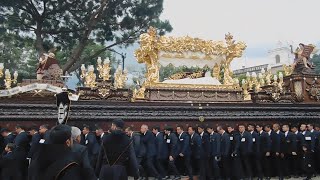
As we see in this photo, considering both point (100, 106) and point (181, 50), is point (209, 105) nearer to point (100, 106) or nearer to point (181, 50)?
point (181, 50)

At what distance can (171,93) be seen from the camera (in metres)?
14.4

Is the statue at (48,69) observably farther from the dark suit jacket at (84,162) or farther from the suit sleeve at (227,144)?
the dark suit jacket at (84,162)

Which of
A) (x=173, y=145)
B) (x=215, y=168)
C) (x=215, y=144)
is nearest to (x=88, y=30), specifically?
(x=173, y=145)

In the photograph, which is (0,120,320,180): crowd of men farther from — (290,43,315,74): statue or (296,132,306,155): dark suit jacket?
(290,43,315,74): statue

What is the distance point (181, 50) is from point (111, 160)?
30.1 feet

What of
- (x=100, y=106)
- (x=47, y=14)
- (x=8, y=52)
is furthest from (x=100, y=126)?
(x=8, y=52)

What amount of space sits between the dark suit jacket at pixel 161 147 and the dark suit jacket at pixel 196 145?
905 mm

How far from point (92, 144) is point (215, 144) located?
400 centimetres

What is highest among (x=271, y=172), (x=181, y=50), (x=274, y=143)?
(x=181, y=50)

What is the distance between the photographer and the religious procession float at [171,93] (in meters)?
12.5

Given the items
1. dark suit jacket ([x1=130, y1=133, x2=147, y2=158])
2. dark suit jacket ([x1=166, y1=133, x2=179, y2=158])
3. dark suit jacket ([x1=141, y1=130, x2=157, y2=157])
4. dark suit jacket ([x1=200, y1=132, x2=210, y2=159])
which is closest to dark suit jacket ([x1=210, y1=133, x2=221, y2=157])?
dark suit jacket ([x1=200, y1=132, x2=210, y2=159])

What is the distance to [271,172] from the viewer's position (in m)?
12.8

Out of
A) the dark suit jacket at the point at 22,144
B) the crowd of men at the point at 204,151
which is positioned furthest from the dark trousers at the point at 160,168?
the dark suit jacket at the point at 22,144

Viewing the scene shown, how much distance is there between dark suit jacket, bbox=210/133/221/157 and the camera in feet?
38.0
